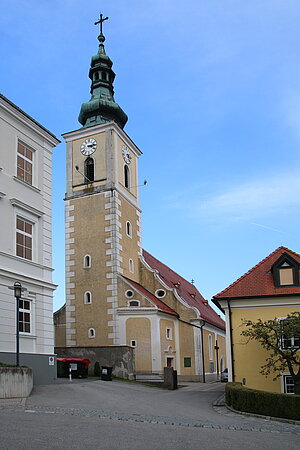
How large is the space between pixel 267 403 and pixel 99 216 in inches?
985

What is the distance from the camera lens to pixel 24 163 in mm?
23703

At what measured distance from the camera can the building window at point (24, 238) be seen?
73.5 feet

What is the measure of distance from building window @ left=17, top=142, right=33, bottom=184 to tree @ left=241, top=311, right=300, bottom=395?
11.6 metres

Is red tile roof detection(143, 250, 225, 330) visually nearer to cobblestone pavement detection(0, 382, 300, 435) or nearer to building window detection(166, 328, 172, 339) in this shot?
building window detection(166, 328, 172, 339)

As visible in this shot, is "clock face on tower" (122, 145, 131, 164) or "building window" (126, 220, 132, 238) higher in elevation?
"clock face on tower" (122, 145, 131, 164)

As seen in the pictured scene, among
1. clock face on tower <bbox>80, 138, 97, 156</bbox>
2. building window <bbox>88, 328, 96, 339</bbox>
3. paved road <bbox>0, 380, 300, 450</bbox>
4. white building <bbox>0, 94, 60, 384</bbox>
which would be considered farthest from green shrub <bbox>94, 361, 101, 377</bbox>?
clock face on tower <bbox>80, 138, 97, 156</bbox>

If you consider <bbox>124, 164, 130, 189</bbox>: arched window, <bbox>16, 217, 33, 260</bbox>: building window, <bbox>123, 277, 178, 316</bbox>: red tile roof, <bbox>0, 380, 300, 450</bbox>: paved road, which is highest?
<bbox>124, 164, 130, 189</bbox>: arched window

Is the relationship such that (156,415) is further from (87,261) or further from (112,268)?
(87,261)

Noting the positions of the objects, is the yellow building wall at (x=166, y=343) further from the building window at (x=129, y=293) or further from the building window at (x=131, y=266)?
the building window at (x=131, y=266)

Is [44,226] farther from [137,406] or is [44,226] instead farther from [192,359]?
[192,359]

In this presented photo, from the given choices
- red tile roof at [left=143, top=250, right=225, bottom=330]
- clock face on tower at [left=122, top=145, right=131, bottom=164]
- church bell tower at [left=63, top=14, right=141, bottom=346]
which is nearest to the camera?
church bell tower at [left=63, top=14, right=141, bottom=346]

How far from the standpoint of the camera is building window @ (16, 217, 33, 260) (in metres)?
22.4

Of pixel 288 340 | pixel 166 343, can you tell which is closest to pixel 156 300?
pixel 166 343

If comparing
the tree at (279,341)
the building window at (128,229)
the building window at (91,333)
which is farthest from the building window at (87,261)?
the tree at (279,341)
